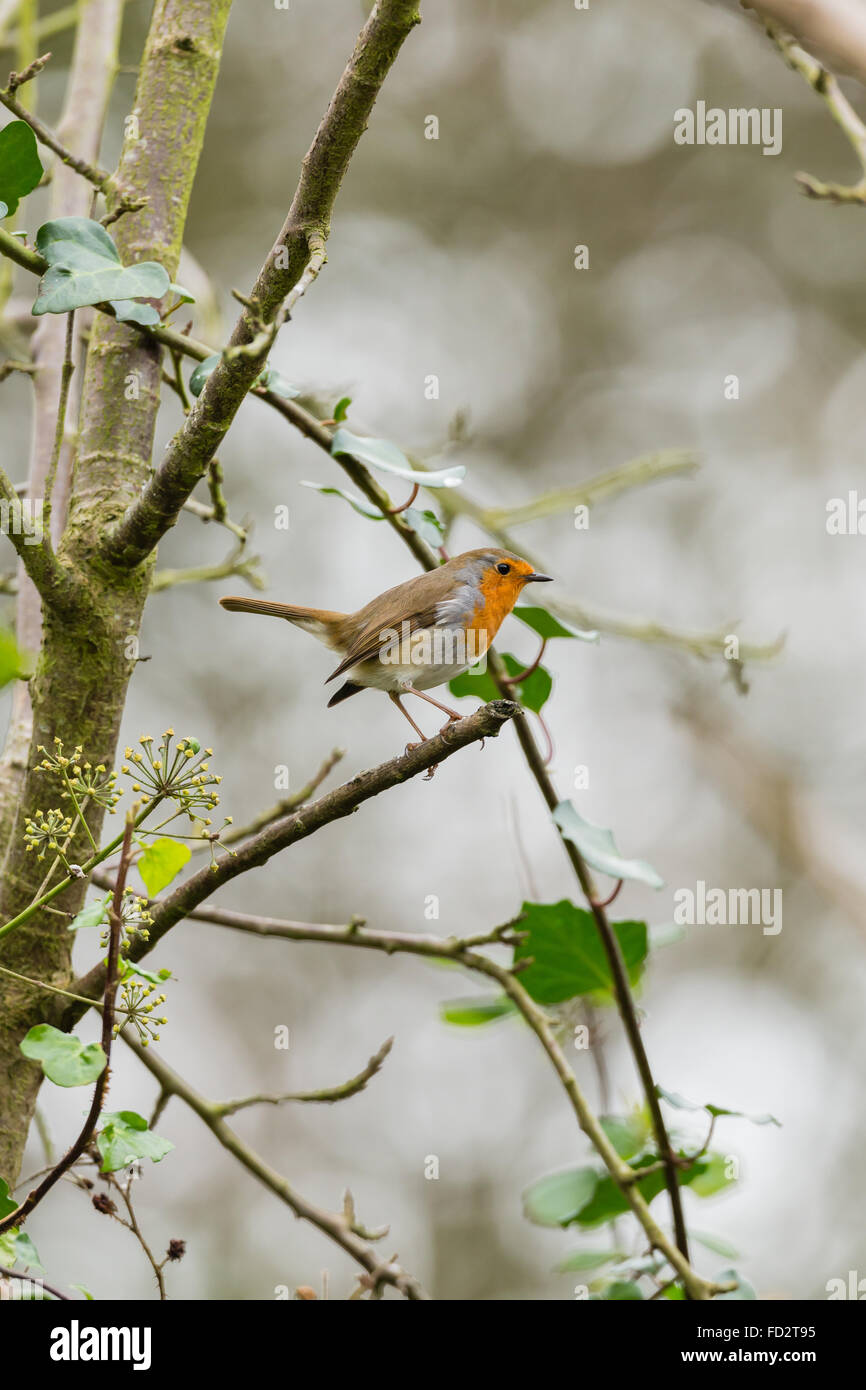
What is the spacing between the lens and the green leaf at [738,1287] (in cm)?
185

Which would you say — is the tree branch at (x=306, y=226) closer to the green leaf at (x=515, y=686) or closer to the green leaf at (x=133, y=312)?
the green leaf at (x=133, y=312)

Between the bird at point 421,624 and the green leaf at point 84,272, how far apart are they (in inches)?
40.2

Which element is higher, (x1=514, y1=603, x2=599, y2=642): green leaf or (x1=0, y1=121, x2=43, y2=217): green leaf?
(x1=0, y1=121, x2=43, y2=217): green leaf

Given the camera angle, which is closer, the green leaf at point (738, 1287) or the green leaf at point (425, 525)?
the green leaf at point (738, 1287)

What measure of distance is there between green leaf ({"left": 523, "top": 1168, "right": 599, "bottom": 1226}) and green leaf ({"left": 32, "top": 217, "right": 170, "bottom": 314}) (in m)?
1.69

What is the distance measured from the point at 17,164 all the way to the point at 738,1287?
188 cm

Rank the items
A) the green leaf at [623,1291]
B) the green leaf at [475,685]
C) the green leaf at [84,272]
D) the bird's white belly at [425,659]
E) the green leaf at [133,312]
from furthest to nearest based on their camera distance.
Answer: the bird's white belly at [425,659] → the green leaf at [475,685] → the green leaf at [623,1291] → the green leaf at [133,312] → the green leaf at [84,272]

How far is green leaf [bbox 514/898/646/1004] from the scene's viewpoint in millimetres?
2115

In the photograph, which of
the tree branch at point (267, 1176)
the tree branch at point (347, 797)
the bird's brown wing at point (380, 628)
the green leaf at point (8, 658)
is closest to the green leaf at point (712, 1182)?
the tree branch at point (267, 1176)

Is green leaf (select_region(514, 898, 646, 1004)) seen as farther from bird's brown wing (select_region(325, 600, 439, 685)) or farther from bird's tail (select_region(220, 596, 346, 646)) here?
bird's tail (select_region(220, 596, 346, 646))

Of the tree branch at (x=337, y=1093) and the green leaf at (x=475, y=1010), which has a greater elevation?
the green leaf at (x=475, y=1010)

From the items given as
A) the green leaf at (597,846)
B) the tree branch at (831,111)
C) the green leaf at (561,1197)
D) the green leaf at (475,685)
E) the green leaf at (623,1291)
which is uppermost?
the tree branch at (831,111)

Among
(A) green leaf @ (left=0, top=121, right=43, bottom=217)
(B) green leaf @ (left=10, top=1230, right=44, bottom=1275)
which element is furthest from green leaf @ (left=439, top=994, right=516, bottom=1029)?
(A) green leaf @ (left=0, top=121, right=43, bottom=217)

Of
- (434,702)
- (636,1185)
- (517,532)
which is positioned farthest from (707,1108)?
(517,532)
